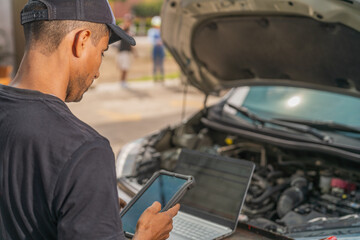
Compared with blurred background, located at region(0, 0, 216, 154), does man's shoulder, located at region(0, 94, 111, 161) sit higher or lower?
higher

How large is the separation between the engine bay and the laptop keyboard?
0.30 metres

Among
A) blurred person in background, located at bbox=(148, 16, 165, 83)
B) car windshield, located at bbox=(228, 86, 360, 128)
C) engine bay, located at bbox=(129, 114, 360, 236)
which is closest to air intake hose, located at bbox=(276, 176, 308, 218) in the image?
engine bay, located at bbox=(129, 114, 360, 236)

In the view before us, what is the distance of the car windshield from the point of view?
128 inches

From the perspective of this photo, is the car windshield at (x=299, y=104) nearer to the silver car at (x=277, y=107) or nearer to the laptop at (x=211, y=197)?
the silver car at (x=277, y=107)

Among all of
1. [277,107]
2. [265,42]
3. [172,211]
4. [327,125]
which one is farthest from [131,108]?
[172,211]

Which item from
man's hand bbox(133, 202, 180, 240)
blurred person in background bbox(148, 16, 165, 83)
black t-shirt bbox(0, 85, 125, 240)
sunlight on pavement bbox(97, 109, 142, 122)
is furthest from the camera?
blurred person in background bbox(148, 16, 165, 83)

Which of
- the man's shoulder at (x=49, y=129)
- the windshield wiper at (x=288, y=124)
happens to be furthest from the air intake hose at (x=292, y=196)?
the man's shoulder at (x=49, y=129)

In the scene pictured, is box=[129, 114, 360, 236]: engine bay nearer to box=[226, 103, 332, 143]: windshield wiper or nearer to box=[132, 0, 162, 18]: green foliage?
box=[226, 103, 332, 143]: windshield wiper

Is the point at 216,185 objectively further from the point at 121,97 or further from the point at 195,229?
the point at 121,97

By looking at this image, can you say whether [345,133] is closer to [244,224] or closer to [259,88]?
[259,88]

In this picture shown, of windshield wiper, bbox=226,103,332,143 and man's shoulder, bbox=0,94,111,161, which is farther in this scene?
windshield wiper, bbox=226,103,332,143

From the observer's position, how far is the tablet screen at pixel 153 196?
191 cm

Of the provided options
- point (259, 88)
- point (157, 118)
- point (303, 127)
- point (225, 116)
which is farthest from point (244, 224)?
point (157, 118)

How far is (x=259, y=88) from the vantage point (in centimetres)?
383
